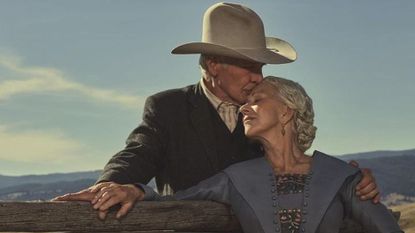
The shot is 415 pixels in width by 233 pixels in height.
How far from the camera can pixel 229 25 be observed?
5.30 meters

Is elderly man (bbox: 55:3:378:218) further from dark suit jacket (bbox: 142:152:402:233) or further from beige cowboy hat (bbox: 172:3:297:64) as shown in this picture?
dark suit jacket (bbox: 142:152:402:233)

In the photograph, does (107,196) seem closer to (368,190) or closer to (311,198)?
(311,198)

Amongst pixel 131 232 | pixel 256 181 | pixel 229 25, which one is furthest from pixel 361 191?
pixel 229 25

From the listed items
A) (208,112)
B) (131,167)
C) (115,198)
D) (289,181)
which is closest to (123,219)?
(115,198)

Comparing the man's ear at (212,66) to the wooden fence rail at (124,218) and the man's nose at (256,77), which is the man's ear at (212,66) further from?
the wooden fence rail at (124,218)

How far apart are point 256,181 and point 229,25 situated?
1.49 metres

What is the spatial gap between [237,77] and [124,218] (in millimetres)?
1510

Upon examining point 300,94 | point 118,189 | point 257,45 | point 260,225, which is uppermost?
point 257,45

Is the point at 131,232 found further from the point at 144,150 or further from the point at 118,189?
the point at 144,150

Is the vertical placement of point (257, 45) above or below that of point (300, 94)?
above

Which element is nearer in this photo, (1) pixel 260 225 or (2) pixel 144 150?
(1) pixel 260 225

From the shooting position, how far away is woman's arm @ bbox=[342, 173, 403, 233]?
4.20 meters

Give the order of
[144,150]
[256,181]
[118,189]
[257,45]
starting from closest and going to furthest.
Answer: [118,189], [256,181], [144,150], [257,45]

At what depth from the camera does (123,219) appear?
13.1 feet
